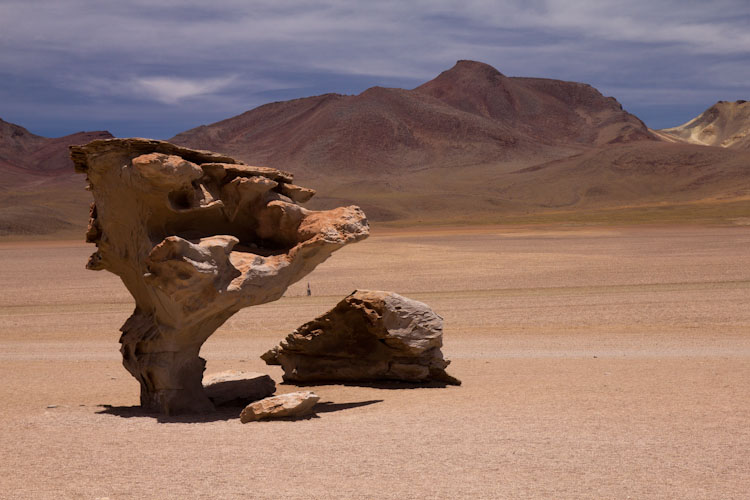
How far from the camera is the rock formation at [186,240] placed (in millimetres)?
8719

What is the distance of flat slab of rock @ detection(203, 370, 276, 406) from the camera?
10.5 metres

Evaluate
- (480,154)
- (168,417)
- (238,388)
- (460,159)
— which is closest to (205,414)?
(168,417)

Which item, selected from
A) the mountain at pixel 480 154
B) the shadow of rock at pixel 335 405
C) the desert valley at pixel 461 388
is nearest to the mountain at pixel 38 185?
the desert valley at pixel 461 388

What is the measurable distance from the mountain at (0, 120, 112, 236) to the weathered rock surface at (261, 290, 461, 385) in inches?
2595

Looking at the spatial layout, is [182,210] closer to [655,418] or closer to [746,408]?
[655,418]

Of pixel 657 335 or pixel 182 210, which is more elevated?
pixel 182 210

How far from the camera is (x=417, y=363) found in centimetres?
1109

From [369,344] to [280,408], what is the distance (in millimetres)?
2894

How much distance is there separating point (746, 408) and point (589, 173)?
112 meters

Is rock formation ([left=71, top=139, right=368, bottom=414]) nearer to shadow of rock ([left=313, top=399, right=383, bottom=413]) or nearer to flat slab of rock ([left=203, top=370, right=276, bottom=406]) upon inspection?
flat slab of rock ([left=203, top=370, right=276, bottom=406])

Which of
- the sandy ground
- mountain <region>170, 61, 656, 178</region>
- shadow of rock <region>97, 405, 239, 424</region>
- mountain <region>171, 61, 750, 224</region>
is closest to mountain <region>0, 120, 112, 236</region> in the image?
mountain <region>171, 61, 750, 224</region>

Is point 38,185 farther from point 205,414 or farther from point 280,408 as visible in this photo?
point 280,408

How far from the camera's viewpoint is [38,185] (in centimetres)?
13112

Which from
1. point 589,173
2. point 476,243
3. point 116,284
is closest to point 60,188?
point 589,173
